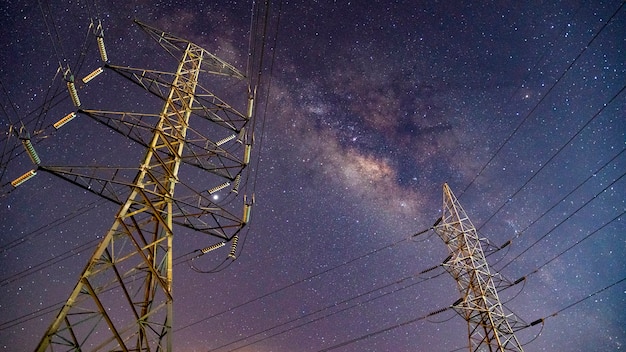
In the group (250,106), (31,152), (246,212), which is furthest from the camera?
(250,106)

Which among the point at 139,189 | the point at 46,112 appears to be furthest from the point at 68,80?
the point at 139,189

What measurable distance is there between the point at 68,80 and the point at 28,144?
69.6 inches

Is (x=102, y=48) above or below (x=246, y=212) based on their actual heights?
above

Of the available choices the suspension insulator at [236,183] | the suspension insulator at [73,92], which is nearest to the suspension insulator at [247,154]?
the suspension insulator at [236,183]

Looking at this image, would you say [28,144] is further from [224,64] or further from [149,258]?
[224,64]

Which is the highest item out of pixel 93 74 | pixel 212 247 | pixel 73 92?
pixel 93 74

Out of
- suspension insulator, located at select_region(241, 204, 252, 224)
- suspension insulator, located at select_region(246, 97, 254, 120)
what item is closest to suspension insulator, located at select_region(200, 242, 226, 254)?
suspension insulator, located at select_region(241, 204, 252, 224)

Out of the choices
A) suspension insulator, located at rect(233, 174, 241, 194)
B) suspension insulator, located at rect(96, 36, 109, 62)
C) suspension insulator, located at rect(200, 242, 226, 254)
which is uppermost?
suspension insulator, located at rect(96, 36, 109, 62)

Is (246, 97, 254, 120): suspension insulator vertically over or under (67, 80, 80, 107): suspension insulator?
over

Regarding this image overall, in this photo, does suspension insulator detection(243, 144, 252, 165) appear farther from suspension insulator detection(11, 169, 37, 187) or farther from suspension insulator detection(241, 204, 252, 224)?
suspension insulator detection(11, 169, 37, 187)

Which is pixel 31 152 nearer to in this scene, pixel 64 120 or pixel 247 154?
pixel 64 120

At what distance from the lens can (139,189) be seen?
27.9 feet

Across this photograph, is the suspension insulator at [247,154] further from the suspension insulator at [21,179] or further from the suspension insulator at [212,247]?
the suspension insulator at [21,179]

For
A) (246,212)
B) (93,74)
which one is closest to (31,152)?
(93,74)
